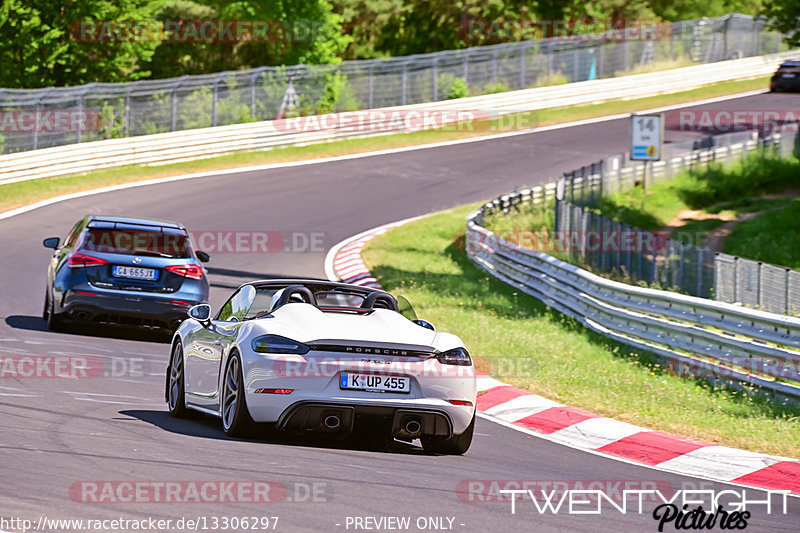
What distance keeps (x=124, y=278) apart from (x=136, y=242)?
64 cm

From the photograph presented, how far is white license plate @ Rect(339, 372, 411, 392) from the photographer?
8.47 metres

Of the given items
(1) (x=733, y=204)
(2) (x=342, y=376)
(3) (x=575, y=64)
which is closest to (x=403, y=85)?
(3) (x=575, y=64)

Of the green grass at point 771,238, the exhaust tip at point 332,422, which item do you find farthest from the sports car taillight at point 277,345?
the green grass at point 771,238

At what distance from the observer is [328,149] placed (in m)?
38.2

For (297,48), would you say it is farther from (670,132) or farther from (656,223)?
(656,223)

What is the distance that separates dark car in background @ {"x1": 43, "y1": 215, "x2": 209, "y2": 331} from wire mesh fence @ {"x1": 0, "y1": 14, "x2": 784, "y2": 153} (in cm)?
1705

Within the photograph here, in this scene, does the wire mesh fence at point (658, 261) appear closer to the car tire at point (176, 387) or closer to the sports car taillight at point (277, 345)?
the car tire at point (176, 387)

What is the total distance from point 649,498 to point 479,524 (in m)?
1.67

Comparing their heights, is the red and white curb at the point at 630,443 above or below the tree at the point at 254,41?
below

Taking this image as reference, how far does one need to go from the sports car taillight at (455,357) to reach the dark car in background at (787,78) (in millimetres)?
45941

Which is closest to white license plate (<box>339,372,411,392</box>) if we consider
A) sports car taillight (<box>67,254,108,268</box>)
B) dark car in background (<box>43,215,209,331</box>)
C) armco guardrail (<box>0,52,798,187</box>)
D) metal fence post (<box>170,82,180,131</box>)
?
dark car in background (<box>43,215,209,331</box>)

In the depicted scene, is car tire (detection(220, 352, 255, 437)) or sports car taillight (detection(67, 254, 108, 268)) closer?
car tire (detection(220, 352, 255, 437))

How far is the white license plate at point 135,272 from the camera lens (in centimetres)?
1477

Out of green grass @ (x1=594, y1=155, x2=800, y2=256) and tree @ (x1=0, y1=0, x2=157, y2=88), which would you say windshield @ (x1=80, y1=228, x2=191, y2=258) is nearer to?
green grass @ (x1=594, y1=155, x2=800, y2=256)
